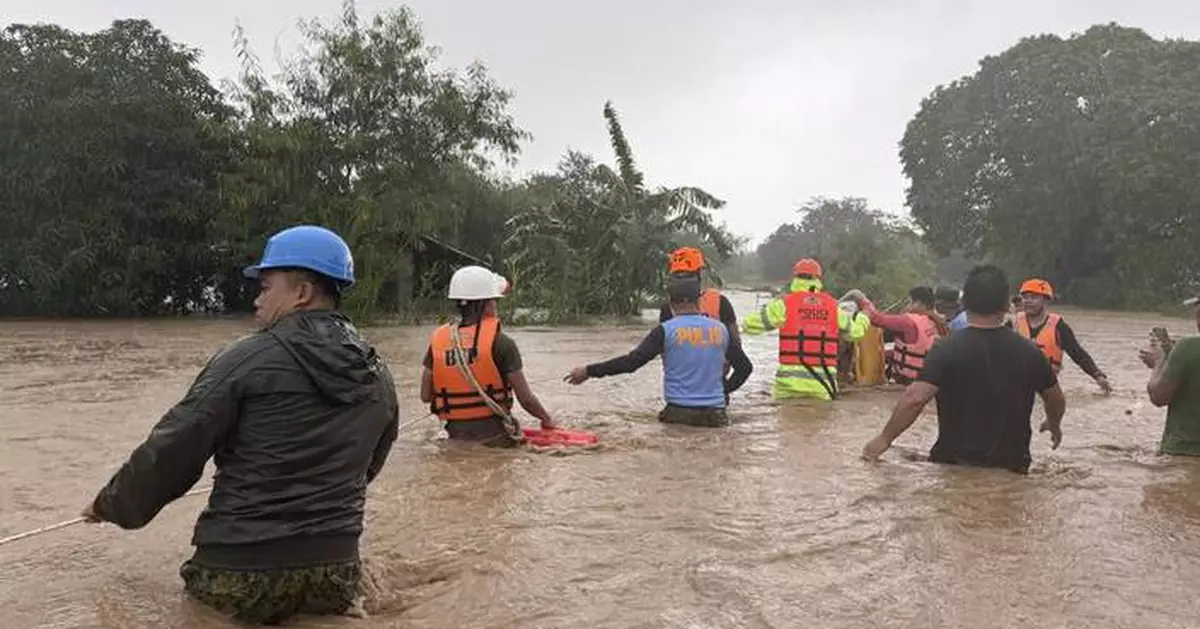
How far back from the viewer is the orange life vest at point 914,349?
10.6m

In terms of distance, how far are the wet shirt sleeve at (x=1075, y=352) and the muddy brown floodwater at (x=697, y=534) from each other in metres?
0.97

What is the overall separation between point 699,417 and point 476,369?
2.28 meters

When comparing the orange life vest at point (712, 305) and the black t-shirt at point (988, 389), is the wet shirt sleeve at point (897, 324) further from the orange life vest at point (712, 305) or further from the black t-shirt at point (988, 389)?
the black t-shirt at point (988, 389)

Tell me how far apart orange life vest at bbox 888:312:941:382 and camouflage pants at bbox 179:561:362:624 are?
7.98 meters

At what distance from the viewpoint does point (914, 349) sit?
35.4 feet

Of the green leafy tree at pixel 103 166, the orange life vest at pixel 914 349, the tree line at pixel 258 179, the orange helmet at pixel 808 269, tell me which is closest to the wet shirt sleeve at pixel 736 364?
the orange helmet at pixel 808 269

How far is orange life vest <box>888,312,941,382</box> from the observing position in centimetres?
1058

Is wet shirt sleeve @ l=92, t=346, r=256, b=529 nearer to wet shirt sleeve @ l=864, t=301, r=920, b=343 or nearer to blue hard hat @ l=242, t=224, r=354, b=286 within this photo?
blue hard hat @ l=242, t=224, r=354, b=286

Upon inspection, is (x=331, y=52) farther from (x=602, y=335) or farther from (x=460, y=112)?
(x=602, y=335)

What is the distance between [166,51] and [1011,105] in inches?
1243

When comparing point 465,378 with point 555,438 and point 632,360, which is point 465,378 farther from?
point 632,360

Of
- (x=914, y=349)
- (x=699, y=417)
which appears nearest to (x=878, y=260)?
(x=914, y=349)

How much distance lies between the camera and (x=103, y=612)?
369 cm

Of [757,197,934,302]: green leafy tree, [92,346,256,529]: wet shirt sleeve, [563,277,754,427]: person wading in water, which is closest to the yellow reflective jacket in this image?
[563,277,754,427]: person wading in water
